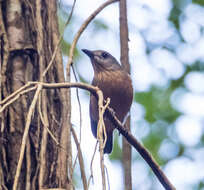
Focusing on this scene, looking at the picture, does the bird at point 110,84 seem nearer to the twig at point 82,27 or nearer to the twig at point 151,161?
the twig at point 82,27

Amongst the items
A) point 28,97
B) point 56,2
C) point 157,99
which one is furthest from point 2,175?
point 157,99

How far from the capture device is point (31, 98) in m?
2.80

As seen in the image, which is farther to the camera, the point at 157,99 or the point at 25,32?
the point at 157,99

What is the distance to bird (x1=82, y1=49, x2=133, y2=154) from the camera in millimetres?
4371

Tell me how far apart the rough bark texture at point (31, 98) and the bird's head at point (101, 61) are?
57.7 inches

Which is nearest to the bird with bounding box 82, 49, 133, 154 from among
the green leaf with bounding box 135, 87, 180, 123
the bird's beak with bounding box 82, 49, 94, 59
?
the bird's beak with bounding box 82, 49, 94, 59

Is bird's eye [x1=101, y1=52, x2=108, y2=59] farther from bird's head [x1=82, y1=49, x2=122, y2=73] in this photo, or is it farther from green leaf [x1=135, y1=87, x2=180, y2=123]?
green leaf [x1=135, y1=87, x2=180, y2=123]

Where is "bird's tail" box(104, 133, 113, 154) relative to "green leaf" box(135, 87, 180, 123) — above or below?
below

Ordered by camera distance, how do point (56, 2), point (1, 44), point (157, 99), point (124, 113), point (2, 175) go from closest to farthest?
1. point (2, 175)
2. point (1, 44)
3. point (56, 2)
4. point (124, 113)
5. point (157, 99)

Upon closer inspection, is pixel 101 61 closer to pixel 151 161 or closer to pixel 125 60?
pixel 125 60

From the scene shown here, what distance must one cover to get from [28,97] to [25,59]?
0.91ft

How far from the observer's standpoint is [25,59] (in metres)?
2.90

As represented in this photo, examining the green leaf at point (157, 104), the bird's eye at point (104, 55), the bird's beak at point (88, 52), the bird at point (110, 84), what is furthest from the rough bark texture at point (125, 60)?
the green leaf at point (157, 104)

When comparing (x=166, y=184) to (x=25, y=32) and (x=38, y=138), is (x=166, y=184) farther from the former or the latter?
(x=25, y=32)
